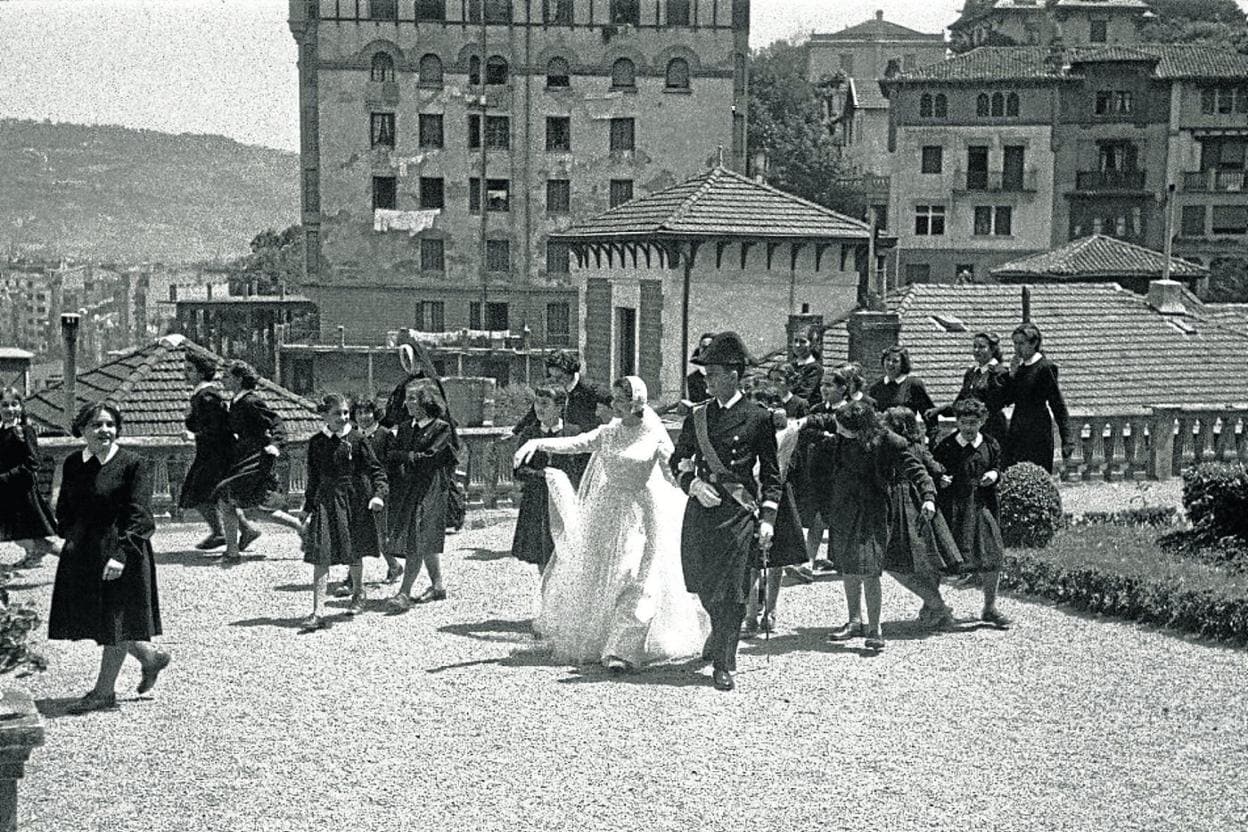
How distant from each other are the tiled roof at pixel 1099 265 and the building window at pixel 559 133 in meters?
30.8

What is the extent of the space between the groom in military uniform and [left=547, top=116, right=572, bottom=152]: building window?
58.8 m

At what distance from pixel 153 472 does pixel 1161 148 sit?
2549 inches

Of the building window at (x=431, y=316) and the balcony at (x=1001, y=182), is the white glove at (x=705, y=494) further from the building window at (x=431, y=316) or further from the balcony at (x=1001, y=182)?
the balcony at (x=1001, y=182)

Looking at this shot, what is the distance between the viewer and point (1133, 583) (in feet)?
43.4

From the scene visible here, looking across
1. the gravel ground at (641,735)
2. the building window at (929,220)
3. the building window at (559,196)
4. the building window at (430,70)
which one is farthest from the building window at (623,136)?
the gravel ground at (641,735)

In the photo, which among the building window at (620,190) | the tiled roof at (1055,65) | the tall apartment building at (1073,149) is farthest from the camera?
the tall apartment building at (1073,149)

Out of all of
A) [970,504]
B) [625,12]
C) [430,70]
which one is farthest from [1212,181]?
[970,504]

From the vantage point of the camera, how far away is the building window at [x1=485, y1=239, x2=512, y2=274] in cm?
6956

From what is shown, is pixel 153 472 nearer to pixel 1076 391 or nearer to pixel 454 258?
pixel 1076 391

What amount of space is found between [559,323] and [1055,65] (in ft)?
84.3

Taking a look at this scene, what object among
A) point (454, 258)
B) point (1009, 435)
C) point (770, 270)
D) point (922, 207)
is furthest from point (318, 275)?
point (1009, 435)

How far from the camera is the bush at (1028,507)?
1521 centimetres

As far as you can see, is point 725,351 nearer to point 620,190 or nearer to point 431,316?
point 620,190

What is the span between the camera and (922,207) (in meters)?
75.0
